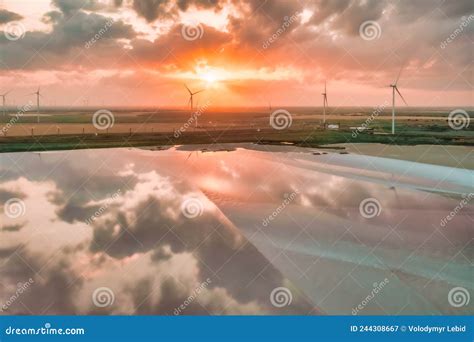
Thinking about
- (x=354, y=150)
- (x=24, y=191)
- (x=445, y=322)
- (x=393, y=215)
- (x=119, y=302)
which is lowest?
(x=445, y=322)

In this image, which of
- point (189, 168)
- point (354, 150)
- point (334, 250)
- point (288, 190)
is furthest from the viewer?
point (354, 150)

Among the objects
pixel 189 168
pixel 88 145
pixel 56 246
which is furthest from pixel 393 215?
pixel 88 145

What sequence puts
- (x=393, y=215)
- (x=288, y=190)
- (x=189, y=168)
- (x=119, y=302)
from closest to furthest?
(x=119, y=302)
(x=393, y=215)
(x=288, y=190)
(x=189, y=168)

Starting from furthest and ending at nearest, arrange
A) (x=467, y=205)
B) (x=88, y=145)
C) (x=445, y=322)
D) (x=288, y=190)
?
(x=88, y=145), (x=288, y=190), (x=467, y=205), (x=445, y=322)

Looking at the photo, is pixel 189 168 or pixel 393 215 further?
pixel 189 168

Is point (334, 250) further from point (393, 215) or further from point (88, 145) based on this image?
point (88, 145)

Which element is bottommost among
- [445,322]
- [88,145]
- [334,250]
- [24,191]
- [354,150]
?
[445,322]

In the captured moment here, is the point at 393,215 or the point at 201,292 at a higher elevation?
the point at 393,215

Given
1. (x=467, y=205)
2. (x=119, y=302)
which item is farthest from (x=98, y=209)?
(x=467, y=205)

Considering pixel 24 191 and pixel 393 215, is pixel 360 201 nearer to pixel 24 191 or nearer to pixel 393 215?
pixel 393 215

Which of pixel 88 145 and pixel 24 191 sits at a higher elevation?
pixel 88 145
